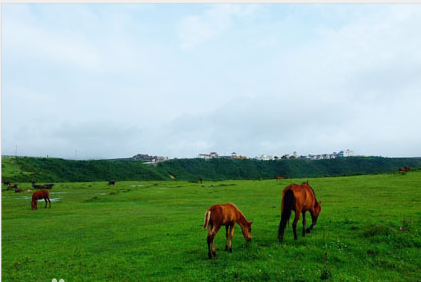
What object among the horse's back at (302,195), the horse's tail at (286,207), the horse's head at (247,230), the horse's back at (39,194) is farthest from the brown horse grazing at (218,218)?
the horse's back at (39,194)

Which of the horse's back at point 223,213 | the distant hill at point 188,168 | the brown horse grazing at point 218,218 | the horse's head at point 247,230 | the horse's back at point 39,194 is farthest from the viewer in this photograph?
the distant hill at point 188,168

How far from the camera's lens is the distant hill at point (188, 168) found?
104750mm

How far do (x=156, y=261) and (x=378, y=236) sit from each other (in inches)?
386

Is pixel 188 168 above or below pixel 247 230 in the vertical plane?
above

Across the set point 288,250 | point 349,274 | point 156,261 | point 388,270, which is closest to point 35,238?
point 156,261

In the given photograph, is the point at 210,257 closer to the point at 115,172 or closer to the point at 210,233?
the point at 210,233

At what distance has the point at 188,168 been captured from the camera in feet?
502

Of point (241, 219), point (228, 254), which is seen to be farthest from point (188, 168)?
point (228, 254)

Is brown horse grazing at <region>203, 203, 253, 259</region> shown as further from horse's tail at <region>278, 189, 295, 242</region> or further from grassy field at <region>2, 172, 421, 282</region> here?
horse's tail at <region>278, 189, 295, 242</region>

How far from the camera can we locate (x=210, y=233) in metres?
10.9

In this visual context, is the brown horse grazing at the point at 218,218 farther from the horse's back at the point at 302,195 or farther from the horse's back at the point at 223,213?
the horse's back at the point at 302,195

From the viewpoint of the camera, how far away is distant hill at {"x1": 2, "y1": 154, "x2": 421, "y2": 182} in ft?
344

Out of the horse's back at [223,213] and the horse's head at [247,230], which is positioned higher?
the horse's back at [223,213]

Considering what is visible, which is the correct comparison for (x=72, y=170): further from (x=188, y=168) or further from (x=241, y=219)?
(x=241, y=219)
